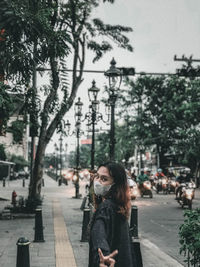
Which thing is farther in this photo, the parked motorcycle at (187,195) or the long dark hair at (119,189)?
the parked motorcycle at (187,195)

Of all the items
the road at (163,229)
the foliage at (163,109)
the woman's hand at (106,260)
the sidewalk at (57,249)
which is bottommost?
the road at (163,229)

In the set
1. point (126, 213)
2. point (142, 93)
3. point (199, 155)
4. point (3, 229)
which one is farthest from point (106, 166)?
point (142, 93)

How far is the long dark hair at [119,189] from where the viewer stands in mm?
2566

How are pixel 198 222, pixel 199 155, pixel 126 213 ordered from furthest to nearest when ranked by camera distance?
pixel 199 155 < pixel 198 222 < pixel 126 213

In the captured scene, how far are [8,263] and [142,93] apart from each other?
32.8 meters

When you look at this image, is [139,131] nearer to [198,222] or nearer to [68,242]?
[68,242]

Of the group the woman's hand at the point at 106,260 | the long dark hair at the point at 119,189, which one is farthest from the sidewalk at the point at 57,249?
the woman's hand at the point at 106,260

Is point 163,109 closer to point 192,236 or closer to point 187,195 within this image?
point 187,195

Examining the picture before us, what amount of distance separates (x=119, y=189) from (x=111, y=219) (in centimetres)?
24

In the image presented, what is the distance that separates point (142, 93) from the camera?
123ft

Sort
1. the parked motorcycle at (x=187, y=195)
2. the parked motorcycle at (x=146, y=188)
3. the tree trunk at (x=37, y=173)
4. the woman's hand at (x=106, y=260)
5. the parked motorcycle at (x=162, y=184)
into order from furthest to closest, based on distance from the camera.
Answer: the parked motorcycle at (x=162, y=184)
the parked motorcycle at (x=146, y=188)
the parked motorcycle at (x=187, y=195)
the tree trunk at (x=37, y=173)
the woman's hand at (x=106, y=260)

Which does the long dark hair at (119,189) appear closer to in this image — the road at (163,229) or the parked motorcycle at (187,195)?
the road at (163,229)

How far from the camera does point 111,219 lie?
8.12 ft

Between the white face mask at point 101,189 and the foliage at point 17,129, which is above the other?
the foliage at point 17,129
